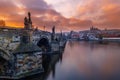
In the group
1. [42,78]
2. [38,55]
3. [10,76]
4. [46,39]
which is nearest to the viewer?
[10,76]

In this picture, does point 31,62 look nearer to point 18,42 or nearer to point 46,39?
point 18,42

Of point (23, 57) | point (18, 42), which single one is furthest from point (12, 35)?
point (23, 57)

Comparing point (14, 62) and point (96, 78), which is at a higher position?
point (14, 62)

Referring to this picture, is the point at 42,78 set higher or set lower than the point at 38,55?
lower

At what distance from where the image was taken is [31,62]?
23703 millimetres

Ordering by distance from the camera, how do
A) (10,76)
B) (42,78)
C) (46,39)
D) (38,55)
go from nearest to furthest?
(10,76), (42,78), (38,55), (46,39)

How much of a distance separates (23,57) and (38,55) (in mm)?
2951

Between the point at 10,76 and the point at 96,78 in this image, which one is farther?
the point at 96,78

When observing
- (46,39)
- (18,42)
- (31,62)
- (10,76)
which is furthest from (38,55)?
(46,39)

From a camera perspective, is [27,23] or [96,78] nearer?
[96,78]

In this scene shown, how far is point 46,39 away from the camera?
43.2 m

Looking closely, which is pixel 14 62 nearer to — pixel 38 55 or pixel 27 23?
pixel 38 55

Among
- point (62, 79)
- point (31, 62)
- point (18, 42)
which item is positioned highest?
point (18, 42)

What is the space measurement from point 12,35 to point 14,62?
359 cm
